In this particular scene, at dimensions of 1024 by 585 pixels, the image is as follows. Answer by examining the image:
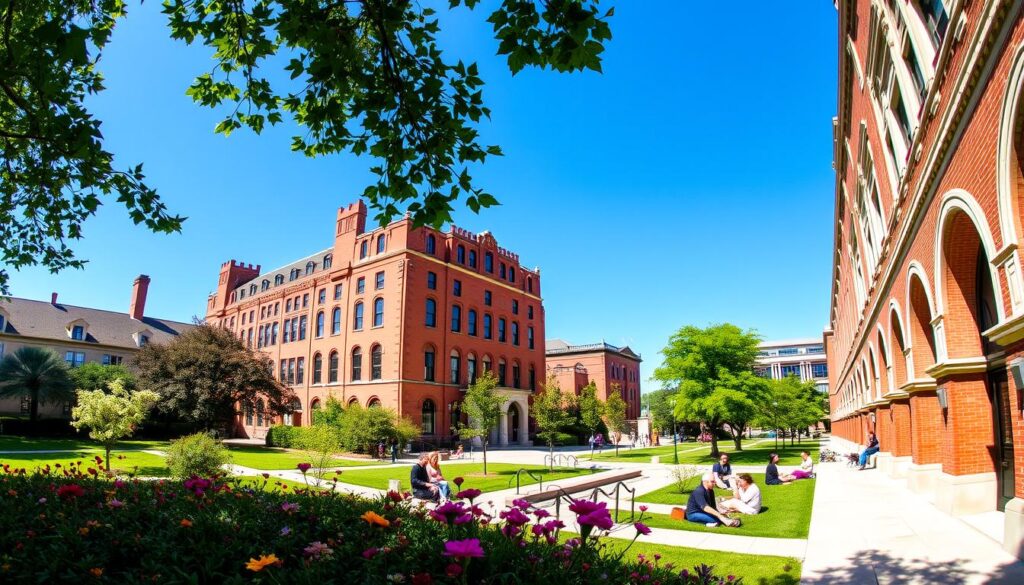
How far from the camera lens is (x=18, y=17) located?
29.3 feet

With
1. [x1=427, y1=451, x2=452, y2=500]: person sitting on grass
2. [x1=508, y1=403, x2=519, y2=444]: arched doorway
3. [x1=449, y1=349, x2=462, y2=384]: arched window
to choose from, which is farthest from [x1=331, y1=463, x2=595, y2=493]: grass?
[x1=508, y1=403, x2=519, y2=444]: arched doorway

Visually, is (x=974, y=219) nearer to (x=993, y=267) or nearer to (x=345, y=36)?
(x=993, y=267)

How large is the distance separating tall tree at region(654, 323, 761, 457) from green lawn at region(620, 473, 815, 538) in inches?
617

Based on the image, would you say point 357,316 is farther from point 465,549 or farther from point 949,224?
point 465,549

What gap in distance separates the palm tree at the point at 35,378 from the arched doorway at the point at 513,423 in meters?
34.0

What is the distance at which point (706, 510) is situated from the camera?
422 inches

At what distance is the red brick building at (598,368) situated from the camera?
218 ft

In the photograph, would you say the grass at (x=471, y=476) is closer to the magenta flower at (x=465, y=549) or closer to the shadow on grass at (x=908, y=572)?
the shadow on grass at (x=908, y=572)

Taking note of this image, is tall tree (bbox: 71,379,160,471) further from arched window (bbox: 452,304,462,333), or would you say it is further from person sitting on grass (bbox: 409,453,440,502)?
arched window (bbox: 452,304,462,333)

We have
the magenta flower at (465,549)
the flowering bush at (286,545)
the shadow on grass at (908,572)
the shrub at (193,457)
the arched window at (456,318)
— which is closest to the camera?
the magenta flower at (465,549)

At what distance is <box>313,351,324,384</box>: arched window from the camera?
1788 inches

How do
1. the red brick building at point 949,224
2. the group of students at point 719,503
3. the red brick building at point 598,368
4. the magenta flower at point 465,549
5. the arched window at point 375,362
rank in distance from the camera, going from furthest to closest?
the red brick building at point 598,368 < the arched window at point 375,362 < the group of students at point 719,503 < the red brick building at point 949,224 < the magenta flower at point 465,549

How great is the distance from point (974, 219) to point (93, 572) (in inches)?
389

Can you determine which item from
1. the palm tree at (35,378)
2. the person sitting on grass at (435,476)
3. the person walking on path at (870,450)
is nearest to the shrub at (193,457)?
the person sitting on grass at (435,476)
